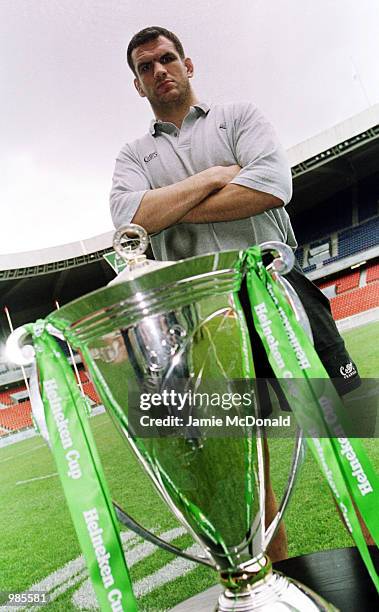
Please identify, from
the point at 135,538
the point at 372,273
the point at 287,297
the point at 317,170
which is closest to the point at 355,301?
the point at 372,273

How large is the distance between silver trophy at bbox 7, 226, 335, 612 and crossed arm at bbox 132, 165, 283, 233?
36 cm

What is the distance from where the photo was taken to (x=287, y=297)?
1.13ft

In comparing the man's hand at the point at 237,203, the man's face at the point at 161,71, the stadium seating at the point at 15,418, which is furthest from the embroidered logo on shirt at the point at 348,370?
the stadium seating at the point at 15,418

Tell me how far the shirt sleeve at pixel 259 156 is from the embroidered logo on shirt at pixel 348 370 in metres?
0.26

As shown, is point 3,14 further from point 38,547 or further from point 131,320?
point 131,320

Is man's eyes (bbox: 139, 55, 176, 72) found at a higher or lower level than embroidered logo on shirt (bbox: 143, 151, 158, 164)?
higher

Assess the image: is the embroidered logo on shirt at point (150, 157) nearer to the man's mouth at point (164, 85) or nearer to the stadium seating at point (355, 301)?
the man's mouth at point (164, 85)

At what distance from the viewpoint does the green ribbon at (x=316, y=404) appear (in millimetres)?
303

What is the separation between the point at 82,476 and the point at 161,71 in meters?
A: 0.66

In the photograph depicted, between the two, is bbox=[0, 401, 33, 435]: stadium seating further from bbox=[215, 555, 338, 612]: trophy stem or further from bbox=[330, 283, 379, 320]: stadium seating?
bbox=[215, 555, 338, 612]: trophy stem

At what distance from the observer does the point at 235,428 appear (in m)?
0.33

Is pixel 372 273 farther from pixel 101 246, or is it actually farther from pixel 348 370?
pixel 348 370

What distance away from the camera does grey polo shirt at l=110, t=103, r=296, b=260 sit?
0.71 meters

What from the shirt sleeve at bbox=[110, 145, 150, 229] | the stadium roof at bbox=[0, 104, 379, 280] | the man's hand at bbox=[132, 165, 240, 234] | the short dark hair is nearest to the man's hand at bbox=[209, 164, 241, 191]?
the man's hand at bbox=[132, 165, 240, 234]
